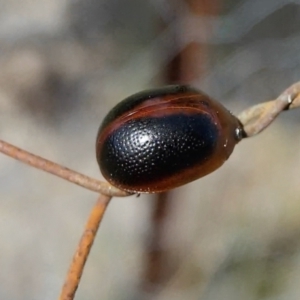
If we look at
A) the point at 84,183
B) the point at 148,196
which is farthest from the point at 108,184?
the point at 148,196

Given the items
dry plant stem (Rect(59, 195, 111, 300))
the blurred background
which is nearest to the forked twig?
dry plant stem (Rect(59, 195, 111, 300))

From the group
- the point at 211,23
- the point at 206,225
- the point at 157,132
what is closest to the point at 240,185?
the point at 206,225

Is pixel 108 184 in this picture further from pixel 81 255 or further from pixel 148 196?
pixel 148 196

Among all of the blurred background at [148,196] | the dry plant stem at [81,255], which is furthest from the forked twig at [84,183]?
the blurred background at [148,196]

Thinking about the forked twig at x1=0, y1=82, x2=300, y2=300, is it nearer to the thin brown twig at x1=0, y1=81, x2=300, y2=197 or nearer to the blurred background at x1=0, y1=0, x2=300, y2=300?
the thin brown twig at x1=0, y1=81, x2=300, y2=197

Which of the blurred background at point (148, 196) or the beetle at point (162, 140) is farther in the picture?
the blurred background at point (148, 196)

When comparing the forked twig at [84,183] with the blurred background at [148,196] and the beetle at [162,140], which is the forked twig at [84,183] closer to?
the beetle at [162,140]

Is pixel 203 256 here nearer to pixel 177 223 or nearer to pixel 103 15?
pixel 177 223
